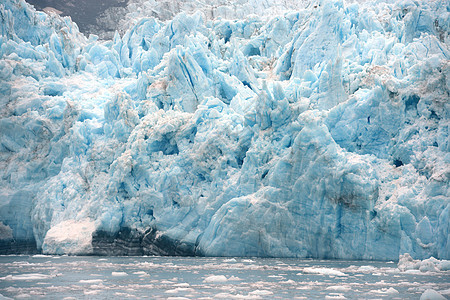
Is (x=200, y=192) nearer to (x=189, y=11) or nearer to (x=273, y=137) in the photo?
(x=273, y=137)

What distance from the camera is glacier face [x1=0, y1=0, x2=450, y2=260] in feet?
56.6

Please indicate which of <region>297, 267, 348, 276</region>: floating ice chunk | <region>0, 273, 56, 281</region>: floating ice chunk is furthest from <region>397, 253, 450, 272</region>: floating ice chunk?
<region>0, 273, 56, 281</region>: floating ice chunk

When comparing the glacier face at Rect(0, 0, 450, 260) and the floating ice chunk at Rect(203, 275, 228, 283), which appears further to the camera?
the glacier face at Rect(0, 0, 450, 260)

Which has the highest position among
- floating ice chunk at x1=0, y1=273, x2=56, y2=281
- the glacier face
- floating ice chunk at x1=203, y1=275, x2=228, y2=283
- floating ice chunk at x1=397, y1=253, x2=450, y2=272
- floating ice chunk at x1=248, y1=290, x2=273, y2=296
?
the glacier face

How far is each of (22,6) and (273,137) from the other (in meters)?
14.8

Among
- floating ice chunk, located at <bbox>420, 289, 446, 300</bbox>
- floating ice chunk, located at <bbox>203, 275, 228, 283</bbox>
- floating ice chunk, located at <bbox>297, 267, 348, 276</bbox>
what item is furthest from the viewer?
floating ice chunk, located at <bbox>297, 267, 348, 276</bbox>

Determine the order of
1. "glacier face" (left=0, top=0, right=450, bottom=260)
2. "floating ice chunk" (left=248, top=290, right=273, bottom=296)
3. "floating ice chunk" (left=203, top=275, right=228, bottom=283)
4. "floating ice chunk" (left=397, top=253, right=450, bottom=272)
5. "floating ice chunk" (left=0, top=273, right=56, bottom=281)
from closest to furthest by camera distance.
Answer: "floating ice chunk" (left=248, top=290, right=273, bottom=296) → "floating ice chunk" (left=203, top=275, right=228, bottom=283) → "floating ice chunk" (left=0, top=273, right=56, bottom=281) → "floating ice chunk" (left=397, top=253, right=450, bottom=272) → "glacier face" (left=0, top=0, right=450, bottom=260)

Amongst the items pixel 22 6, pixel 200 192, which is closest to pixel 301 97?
pixel 200 192

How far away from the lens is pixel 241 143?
19.6 metres

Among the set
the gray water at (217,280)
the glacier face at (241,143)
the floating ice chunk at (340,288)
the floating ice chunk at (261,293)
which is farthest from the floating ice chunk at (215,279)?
the glacier face at (241,143)

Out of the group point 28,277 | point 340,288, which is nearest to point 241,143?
point 28,277

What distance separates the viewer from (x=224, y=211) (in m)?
18.0

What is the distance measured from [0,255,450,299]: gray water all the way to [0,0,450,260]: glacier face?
1816mm

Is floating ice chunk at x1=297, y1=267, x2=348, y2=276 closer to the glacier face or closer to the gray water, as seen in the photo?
the gray water
